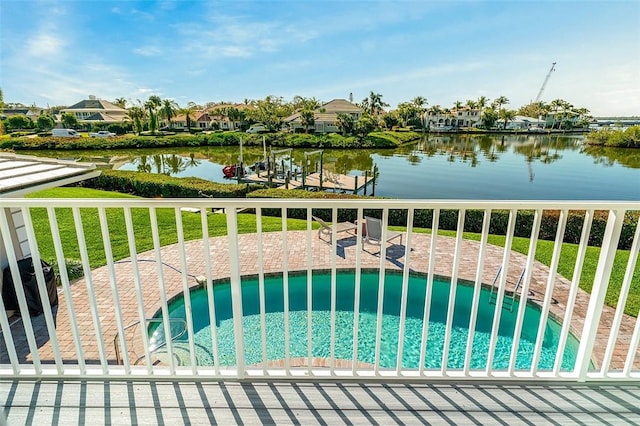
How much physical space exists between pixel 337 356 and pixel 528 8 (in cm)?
443

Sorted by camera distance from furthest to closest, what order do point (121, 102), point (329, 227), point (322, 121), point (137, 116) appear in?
point (121, 102) < point (137, 116) < point (322, 121) < point (329, 227)

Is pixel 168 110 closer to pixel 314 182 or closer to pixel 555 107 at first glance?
pixel 314 182

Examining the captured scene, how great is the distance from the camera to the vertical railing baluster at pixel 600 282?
183cm

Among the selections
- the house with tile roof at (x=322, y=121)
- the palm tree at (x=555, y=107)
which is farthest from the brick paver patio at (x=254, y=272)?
the palm tree at (x=555, y=107)

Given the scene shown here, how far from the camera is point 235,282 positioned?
192cm

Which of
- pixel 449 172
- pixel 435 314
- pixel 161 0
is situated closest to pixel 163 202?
pixel 161 0

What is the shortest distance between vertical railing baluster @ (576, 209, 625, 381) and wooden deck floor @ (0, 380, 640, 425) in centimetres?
19

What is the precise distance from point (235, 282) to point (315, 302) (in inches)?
139

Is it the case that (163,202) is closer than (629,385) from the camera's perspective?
Yes

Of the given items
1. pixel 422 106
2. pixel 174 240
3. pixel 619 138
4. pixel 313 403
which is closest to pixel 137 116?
pixel 422 106

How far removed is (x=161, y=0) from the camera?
3.47m

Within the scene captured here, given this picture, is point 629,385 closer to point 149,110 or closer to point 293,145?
point 293,145

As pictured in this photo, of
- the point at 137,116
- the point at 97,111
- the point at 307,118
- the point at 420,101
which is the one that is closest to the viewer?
the point at 307,118

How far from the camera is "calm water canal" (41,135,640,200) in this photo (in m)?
20.3
